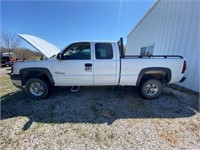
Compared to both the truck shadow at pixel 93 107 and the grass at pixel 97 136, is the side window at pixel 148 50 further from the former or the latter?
the grass at pixel 97 136

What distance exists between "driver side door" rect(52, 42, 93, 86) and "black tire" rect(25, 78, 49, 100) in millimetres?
447

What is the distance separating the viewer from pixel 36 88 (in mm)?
4898

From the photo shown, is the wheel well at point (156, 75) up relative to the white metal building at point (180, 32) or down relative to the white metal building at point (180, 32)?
down

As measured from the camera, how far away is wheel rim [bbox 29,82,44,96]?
483cm

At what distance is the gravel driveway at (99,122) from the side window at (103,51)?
1432mm

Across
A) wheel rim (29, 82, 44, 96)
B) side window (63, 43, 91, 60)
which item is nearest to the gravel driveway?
wheel rim (29, 82, 44, 96)

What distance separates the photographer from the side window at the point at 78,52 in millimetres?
4680

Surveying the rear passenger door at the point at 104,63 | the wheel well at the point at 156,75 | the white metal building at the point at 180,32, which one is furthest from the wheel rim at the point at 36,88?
the white metal building at the point at 180,32

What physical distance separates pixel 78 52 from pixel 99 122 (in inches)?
89.5

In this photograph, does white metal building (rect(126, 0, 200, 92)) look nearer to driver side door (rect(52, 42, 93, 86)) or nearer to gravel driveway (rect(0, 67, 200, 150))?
gravel driveway (rect(0, 67, 200, 150))

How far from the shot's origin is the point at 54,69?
4.66 metres

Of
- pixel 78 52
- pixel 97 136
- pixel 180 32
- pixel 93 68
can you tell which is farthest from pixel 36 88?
pixel 180 32

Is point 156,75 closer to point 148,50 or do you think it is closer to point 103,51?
point 103,51

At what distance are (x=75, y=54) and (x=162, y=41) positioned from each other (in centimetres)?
671
